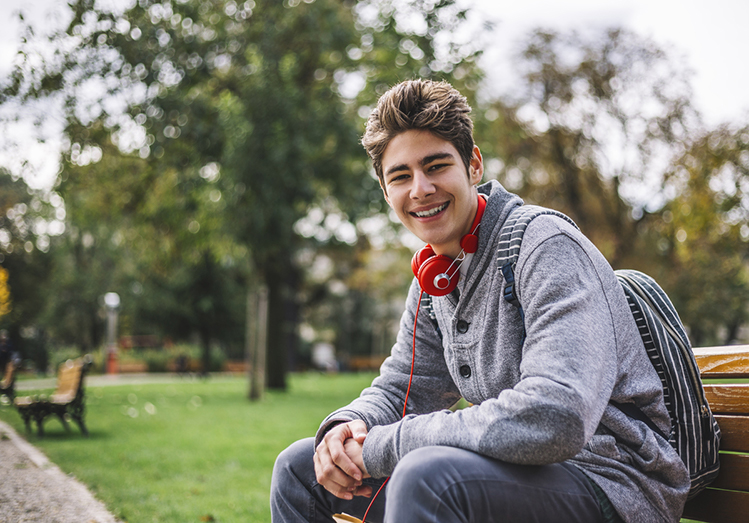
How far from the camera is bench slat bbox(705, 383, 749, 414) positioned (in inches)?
83.7

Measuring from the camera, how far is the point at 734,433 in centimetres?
210

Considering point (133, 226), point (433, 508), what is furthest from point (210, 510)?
point (133, 226)

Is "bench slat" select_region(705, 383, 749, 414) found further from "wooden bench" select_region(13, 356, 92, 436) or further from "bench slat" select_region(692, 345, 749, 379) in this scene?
"wooden bench" select_region(13, 356, 92, 436)

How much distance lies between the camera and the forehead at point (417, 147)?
2.07 metres

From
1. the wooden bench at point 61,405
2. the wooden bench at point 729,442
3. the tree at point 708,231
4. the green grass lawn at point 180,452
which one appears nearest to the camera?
the wooden bench at point 729,442

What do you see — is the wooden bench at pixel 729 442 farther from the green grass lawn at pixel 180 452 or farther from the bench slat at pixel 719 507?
the green grass lawn at pixel 180 452

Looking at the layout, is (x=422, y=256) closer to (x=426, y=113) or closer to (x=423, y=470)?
(x=426, y=113)

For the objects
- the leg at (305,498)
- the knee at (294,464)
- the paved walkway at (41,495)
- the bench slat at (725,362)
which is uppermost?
the bench slat at (725,362)

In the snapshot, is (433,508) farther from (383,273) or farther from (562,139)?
(383,273)

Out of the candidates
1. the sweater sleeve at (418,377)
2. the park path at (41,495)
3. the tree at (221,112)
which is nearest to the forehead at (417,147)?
the sweater sleeve at (418,377)

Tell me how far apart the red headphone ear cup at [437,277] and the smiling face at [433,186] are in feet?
0.27

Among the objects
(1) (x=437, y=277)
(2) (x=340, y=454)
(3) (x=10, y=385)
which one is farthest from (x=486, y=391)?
(3) (x=10, y=385)

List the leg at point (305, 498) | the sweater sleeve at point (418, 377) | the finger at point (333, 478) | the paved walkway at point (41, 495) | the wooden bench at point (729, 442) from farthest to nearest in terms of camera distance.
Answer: the paved walkway at point (41, 495)
the sweater sleeve at point (418, 377)
the leg at point (305, 498)
the wooden bench at point (729, 442)
the finger at point (333, 478)

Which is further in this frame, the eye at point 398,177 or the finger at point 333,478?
the eye at point 398,177
